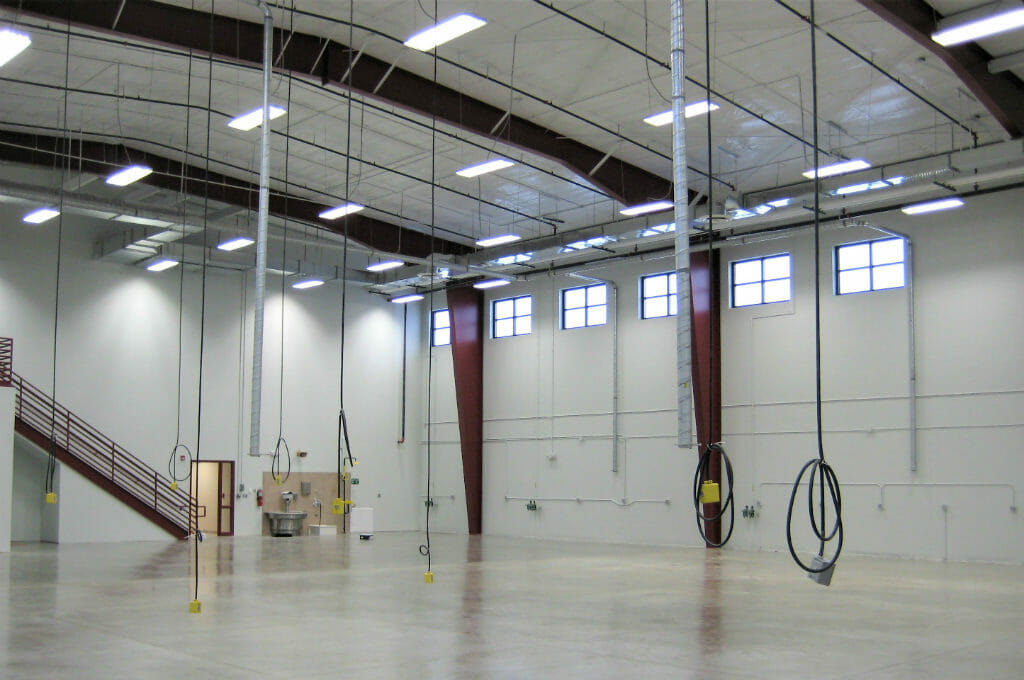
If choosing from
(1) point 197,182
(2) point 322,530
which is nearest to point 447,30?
(1) point 197,182

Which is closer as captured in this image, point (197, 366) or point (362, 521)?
point (197, 366)

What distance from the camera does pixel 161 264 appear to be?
97.3 feet

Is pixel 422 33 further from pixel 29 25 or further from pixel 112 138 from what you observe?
pixel 112 138

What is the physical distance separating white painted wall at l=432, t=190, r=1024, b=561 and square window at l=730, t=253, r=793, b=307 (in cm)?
23

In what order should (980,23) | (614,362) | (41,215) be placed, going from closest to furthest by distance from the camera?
(980,23) < (41,215) < (614,362)

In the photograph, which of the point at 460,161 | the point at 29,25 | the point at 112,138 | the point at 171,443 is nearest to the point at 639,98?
the point at 460,161

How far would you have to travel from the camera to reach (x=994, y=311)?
74.2ft

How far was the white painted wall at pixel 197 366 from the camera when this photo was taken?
91.6 feet

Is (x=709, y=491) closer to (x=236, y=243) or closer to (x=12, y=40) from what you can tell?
(x=12, y=40)

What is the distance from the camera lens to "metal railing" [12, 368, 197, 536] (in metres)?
27.0

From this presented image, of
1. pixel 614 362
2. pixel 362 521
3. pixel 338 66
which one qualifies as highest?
pixel 338 66

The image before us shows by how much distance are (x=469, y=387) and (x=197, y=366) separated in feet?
28.2

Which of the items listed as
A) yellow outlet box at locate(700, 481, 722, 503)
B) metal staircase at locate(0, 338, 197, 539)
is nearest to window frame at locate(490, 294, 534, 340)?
metal staircase at locate(0, 338, 197, 539)

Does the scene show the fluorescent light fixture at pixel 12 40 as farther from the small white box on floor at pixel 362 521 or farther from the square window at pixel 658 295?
the small white box on floor at pixel 362 521
